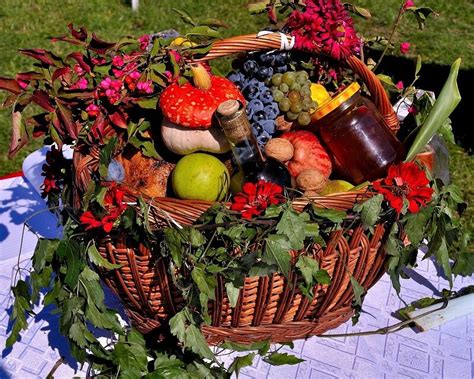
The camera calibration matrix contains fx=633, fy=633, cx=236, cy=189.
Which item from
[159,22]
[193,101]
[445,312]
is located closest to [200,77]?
[193,101]

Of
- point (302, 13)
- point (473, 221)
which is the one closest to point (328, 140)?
point (302, 13)

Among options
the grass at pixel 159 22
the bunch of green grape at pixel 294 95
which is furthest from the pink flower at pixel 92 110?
the grass at pixel 159 22

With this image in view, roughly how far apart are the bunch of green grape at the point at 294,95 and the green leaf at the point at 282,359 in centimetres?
53

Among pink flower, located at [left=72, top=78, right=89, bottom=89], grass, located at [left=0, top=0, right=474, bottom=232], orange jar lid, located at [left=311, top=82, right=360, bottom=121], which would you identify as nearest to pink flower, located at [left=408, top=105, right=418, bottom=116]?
orange jar lid, located at [left=311, top=82, right=360, bottom=121]

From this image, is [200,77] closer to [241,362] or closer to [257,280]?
[257,280]

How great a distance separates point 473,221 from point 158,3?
2755 millimetres

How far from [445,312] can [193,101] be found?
785 mm

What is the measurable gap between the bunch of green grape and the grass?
252cm

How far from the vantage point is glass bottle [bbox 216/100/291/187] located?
1.25 metres

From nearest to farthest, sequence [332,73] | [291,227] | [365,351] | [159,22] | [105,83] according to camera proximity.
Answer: [291,227]
[105,83]
[365,351]
[332,73]
[159,22]

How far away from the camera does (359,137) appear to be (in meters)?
1.39

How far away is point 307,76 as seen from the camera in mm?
1514

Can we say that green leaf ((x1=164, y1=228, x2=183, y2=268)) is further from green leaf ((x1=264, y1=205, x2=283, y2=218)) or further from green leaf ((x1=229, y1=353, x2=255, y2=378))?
green leaf ((x1=229, y1=353, x2=255, y2=378))

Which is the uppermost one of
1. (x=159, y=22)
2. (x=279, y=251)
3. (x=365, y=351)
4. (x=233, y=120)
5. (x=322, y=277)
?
(x=233, y=120)
